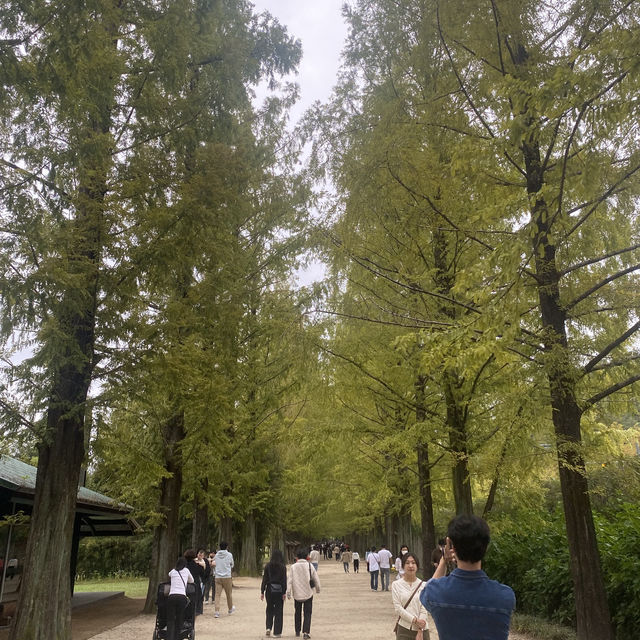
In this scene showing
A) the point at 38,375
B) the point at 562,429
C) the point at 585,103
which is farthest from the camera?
the point at 38,375

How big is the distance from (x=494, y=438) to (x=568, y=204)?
3961mm

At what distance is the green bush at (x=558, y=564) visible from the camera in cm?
775

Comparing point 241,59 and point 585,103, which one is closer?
point 585,103

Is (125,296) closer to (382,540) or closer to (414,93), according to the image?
(414,93)

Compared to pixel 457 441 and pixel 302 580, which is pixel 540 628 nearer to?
pixel 457 441

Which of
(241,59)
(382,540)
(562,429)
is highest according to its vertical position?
(241,59)

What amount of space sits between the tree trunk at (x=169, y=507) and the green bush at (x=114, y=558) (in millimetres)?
25127

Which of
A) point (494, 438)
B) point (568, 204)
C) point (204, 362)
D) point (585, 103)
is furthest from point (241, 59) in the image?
point (494, 438)

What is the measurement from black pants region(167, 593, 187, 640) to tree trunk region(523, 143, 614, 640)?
5439 millimetres

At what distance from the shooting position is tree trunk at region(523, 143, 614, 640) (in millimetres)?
5996

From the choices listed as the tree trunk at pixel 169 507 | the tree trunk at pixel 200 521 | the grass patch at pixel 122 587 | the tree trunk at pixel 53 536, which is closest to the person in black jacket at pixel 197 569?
the tree trunk at pixel 169 507

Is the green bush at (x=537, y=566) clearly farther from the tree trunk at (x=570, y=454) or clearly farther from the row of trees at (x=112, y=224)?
the row of trees at (x=112, y=224)

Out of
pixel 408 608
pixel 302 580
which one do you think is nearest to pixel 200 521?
pixel 302 580

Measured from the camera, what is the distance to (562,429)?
260 inches
